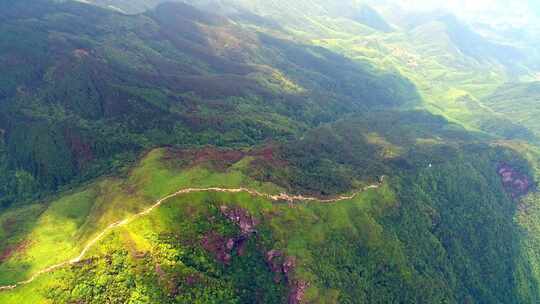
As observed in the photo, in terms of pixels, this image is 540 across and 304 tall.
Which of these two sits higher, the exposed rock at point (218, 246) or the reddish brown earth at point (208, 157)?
the reddish brown earth at point (208, 157)

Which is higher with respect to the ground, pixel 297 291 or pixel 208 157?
pixel 208 157

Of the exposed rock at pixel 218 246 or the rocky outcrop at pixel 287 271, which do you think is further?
the rocky outcrop at pixel 287 271

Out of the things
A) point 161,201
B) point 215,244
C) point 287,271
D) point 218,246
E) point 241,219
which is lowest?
point 287,271

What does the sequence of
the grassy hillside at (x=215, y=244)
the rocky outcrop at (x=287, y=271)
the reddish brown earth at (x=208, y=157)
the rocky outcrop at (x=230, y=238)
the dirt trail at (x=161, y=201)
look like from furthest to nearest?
the reddish brown earth at (x=208, y=157)
the rocky outcrop at (x=287, y=271)
the rocky outcrop at (x=230, y=238)
the grassy hillside at (x=215, y=244)
the dirt trail at (x=161, y=201)

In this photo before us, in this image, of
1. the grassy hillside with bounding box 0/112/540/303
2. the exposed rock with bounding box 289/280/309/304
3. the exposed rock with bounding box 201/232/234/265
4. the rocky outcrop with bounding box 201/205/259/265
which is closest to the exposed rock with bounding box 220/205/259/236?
the rocky outcrop with bounding box 201/205/259/265

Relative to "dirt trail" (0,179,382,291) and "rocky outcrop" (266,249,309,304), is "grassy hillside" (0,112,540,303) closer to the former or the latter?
"rocky outcrop" (266,249,309,304)

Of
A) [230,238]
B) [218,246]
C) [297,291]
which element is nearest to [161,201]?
[218,246]

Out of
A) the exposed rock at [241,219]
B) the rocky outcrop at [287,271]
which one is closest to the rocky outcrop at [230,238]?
the exposed rock at [241,219]

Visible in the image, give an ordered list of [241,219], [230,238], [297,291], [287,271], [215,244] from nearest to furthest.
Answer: [297,291] < [215,244] < [230,238] < [287,271] < [241,219]

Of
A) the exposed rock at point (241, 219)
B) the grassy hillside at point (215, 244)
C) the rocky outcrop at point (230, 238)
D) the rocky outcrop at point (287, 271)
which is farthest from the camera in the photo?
the exposed rock at point (241, 219)

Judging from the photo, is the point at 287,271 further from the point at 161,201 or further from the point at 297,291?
the point at 161,201

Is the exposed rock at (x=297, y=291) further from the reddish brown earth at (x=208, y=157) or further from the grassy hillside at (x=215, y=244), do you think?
the reddish brown earth at (x=208, y=157)

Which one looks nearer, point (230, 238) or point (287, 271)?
point (230, 238)
